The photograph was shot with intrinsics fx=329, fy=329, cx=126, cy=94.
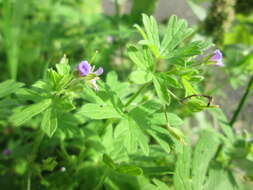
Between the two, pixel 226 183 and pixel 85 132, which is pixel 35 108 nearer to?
pixel 85 132

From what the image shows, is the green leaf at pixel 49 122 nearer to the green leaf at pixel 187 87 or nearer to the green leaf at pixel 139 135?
the green leaf at pixel 139 135

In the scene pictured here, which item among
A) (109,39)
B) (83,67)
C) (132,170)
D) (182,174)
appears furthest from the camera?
(109,39)

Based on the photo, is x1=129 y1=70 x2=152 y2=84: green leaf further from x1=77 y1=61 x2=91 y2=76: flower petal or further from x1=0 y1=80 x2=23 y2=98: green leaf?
x1=0 y1=80 x2=23 y2=98: green leaf

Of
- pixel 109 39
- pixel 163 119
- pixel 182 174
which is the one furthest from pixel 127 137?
pixel 109 39

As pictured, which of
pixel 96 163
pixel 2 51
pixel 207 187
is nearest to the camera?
pixel 207 187

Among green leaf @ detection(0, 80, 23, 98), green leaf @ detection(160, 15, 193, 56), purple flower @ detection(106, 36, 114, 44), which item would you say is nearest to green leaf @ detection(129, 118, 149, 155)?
green leaf @ detection(160, 15, 193, 56)

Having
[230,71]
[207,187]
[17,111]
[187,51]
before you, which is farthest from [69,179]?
[230,71]

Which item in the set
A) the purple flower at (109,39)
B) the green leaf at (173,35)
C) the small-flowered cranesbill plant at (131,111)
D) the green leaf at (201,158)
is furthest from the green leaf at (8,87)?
the purple flower at (109,39)

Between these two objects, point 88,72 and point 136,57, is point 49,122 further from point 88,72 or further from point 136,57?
point 136,57
